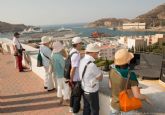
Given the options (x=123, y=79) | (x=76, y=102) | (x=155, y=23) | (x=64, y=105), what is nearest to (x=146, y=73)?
(x=64, y=105)

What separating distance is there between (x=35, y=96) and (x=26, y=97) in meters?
0.20

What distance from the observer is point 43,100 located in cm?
586

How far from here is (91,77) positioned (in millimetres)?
3637

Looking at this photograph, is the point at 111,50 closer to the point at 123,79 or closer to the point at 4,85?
the point at 4,85

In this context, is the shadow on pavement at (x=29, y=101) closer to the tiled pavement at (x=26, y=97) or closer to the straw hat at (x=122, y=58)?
the tiled pavement at (x=26, y=97)

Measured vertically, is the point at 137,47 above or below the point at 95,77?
below

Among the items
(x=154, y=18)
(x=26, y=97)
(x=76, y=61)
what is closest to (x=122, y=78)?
(x=76, y=61)

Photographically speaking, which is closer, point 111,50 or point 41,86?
point 41,86

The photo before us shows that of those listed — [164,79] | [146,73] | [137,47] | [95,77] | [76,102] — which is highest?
[95,77]

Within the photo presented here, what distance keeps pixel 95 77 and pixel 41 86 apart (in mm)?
3544

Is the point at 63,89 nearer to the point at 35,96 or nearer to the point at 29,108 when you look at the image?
the point at 29,108

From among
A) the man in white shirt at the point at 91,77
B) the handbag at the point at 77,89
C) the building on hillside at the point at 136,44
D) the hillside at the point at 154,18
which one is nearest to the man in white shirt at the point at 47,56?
the handbag at the point at 77,89

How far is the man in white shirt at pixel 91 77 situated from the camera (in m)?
3.60

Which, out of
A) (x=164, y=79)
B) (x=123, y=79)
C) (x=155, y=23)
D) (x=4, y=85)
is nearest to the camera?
(x=123, y=79)
